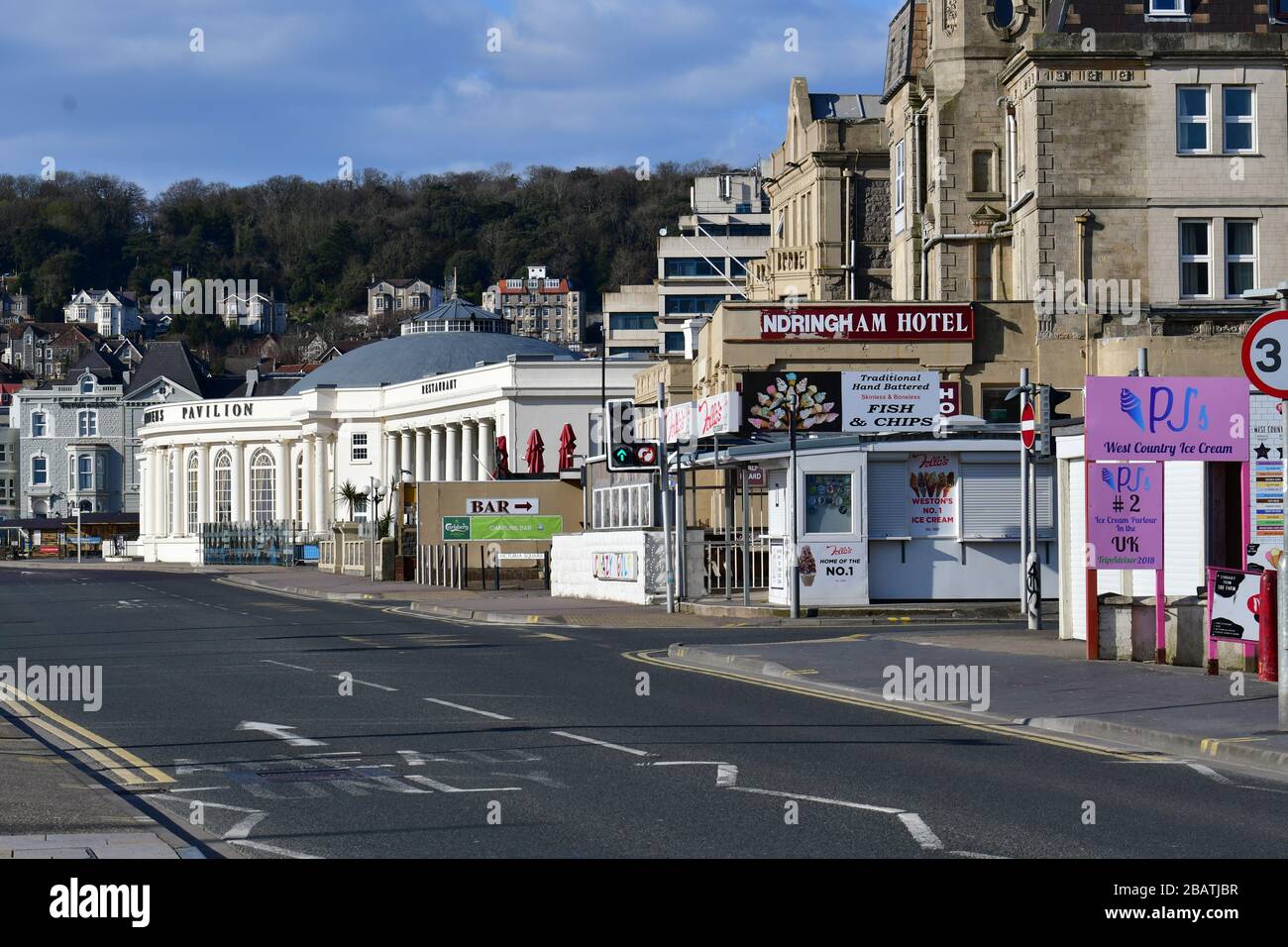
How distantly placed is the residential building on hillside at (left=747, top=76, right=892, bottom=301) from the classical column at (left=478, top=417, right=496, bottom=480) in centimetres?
2758

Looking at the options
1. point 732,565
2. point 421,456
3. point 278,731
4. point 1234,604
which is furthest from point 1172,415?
point 421,456

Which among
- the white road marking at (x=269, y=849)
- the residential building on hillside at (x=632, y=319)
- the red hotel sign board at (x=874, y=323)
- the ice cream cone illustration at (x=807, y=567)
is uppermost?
the residential building on hillside at (x=632, y=319)

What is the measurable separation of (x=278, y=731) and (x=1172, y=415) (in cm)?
1098

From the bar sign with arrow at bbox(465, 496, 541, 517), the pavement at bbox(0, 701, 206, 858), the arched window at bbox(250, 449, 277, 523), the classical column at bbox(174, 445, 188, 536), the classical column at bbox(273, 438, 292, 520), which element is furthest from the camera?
the classical column at bbox(174, 445, 188, 536)

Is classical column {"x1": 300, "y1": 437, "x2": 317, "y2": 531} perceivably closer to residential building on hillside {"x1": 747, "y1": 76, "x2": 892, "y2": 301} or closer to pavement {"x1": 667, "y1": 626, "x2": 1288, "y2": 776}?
residential building on hillside {"x1": 747, "y1": 76, "x2": 892, "y2": 301}

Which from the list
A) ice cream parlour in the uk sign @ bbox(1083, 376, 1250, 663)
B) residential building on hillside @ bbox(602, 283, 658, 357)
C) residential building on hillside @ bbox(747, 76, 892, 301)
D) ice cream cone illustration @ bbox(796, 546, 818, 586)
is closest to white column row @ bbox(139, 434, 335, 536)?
residential building on hillside @ bbox(602, 283, 658, 357)

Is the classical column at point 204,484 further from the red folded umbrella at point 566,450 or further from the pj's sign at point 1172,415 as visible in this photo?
the pj's sign at point 1172,415

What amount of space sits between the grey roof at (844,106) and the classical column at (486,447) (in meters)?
26.2

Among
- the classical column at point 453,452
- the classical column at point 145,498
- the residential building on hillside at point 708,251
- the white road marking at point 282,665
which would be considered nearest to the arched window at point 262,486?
the classical column at point 145,498

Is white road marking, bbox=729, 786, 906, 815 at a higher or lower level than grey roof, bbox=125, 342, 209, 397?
lower

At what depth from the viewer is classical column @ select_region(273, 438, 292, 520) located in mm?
112500

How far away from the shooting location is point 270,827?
10852mm

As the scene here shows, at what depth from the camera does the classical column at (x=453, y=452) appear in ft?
322

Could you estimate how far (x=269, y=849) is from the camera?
1004 centimetres
